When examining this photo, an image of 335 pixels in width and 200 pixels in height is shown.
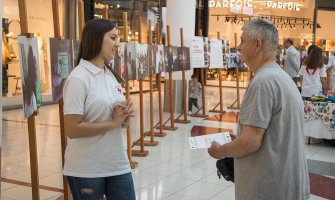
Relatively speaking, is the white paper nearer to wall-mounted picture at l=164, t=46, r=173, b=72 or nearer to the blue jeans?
the blue jeans

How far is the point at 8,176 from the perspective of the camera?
491 centimetres

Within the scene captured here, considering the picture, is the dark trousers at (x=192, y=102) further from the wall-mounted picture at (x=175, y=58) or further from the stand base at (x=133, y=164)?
the stand base at (x=133, y=164)

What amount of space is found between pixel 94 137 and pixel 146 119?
22.4 ft

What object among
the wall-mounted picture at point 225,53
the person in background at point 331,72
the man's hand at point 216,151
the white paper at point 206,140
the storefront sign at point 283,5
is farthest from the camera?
the storefront sign at point 283,5

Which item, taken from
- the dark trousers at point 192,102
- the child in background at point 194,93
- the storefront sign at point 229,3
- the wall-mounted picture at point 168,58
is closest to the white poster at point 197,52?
the child in background at point 194,93

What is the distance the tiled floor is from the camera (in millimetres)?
4422

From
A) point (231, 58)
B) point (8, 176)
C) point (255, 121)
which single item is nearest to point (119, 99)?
point (255, 121)

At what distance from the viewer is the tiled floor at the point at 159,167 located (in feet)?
14.5

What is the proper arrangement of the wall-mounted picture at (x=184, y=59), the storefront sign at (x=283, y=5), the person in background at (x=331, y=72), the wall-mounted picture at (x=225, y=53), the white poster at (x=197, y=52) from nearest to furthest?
the wall-mounted picture at (x=184, y=59) < the white poster at (x=197, y=52) < the wall-mounted picture at (x=225, y=53) < the person in background at (x=331, y=72) < the storefront sign at (x=283, y=5)

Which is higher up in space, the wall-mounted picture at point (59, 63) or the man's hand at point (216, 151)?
the wall-mounted picture at point (59, 63)

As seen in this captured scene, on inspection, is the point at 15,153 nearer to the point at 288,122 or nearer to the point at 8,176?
the point at 8,176

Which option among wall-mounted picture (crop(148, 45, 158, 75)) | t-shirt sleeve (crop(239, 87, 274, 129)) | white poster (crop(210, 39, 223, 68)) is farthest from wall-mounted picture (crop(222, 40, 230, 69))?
t-shirt sleeve (crop(239, 87, 274, 129))

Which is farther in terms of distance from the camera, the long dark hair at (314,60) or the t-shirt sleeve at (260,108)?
the long dark hair at (314,60)

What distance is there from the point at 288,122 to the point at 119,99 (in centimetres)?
93
